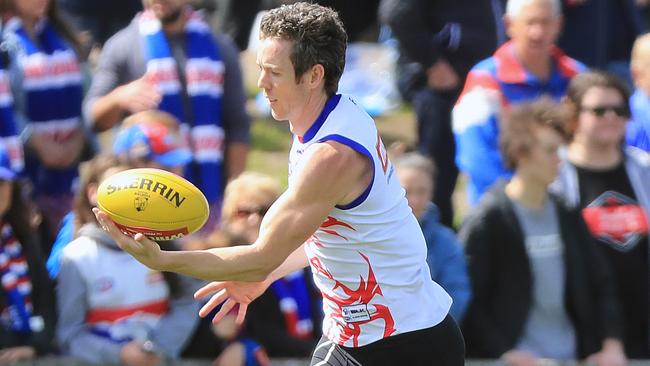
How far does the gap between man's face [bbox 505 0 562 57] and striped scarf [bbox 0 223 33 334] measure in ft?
10.1

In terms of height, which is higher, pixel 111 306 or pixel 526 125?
pixel 526 125

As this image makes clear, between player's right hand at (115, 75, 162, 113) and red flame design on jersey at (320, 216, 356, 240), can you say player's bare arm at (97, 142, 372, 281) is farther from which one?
player's right hand at (115, 75, 162, 113)

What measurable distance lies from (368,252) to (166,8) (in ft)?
11.0

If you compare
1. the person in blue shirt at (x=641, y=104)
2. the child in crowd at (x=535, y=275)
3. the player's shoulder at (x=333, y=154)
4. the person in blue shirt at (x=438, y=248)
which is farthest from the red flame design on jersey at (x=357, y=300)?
the person in blue shirt at (x=641, y=104)

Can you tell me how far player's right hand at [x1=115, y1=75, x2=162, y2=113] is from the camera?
7.95 meters

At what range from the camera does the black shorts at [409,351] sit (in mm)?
5180

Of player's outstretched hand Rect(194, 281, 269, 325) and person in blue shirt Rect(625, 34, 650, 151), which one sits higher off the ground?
player's outstretched hand Rect(194, 281, 269, 325)

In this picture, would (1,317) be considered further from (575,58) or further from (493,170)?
(575,58)

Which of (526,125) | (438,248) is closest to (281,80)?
(438,248)

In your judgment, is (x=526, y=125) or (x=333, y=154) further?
(x=526, y=125)

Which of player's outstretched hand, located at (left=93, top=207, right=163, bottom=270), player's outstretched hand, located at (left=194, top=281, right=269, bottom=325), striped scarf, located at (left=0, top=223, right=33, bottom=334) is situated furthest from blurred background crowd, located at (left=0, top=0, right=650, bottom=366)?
player's outstretched hand, located at (left=93, top=207, right=163, bottom=270)

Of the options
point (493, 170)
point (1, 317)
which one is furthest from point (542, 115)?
point (1, 317)

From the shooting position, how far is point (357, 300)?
5.15 m

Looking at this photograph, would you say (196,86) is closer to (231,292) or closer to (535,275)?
(535,275)
